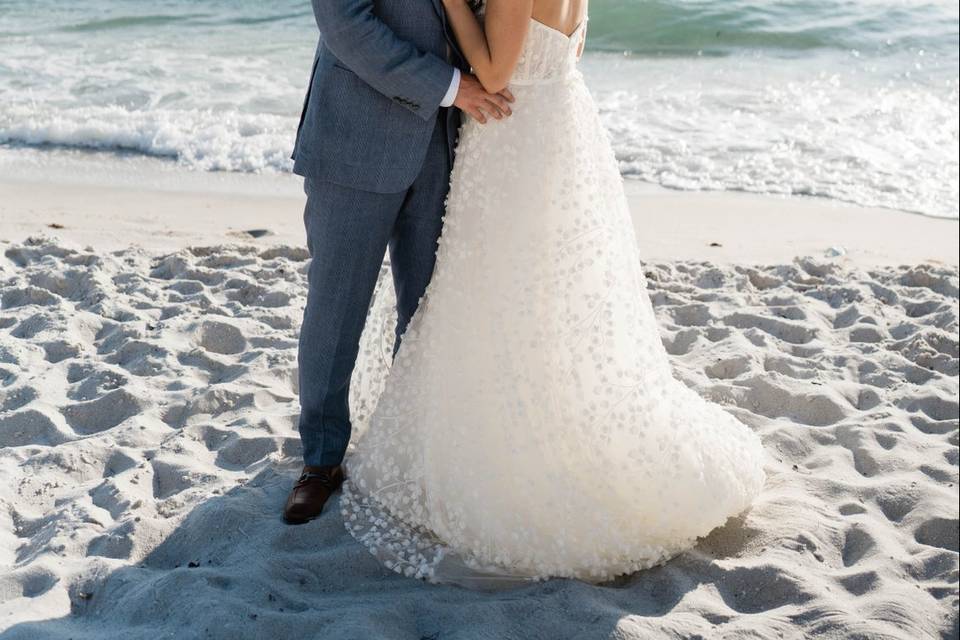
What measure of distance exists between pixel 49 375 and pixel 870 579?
311 cm

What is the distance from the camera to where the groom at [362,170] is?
2.88 m

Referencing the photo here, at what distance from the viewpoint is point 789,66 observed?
1194 centimetres

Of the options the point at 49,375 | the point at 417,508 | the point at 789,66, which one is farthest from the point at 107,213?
the point at 789,66

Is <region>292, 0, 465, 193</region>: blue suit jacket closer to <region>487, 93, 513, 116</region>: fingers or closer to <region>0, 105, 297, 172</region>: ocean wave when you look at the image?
<region>487, 93, 513, 116</region>: fingers

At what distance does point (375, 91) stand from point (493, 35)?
0.37 meters

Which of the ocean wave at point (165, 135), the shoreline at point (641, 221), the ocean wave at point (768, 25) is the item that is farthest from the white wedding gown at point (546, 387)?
the ocean wave at point (768, 25)

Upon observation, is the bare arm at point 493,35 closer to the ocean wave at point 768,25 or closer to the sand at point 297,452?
the sand at point 297,452

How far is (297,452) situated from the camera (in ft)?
12.3

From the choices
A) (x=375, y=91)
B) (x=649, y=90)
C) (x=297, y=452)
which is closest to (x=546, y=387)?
(x=375, y=91)

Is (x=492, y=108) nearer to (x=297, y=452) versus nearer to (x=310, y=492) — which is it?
(x=310, y=492)

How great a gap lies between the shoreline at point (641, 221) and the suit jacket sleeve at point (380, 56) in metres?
3.33

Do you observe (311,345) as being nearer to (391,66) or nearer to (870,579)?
(391,66)

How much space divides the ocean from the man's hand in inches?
201

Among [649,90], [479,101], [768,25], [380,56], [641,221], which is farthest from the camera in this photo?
[768,25]
